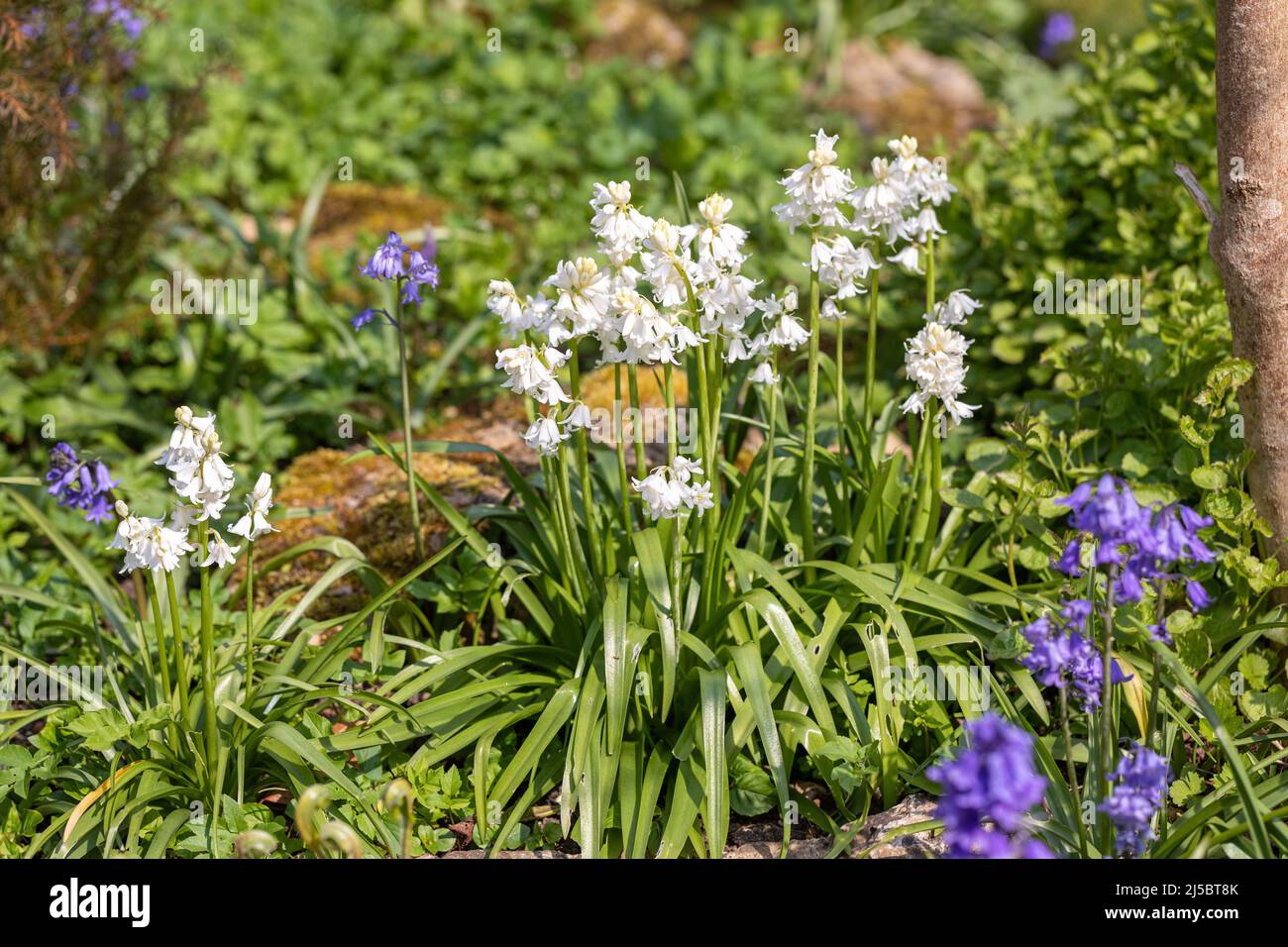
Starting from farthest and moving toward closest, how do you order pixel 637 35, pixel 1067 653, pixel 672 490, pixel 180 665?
1. pixel 637 35
2. pixel 180 665
3. pixel 672 490
4. pixel 1067 653

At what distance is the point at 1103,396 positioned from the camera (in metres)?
3.76

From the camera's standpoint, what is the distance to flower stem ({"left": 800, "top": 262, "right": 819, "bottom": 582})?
123 inches

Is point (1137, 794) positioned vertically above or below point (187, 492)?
below

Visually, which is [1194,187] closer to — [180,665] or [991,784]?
[991,784]

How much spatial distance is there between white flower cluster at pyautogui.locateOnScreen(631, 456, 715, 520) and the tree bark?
1.57 metres

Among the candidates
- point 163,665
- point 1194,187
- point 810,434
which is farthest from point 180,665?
point 1194,187

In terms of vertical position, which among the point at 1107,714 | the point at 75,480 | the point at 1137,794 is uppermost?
the point at 75,480

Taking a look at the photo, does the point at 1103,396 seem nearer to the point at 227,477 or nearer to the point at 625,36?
the point at 227,477

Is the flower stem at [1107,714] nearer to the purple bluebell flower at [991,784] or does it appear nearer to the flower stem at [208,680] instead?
the purple bluebell flower at [991,784]

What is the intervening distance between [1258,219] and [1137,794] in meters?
1.61

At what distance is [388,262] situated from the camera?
3.23m

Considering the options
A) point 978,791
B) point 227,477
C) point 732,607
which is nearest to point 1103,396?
point 732,607

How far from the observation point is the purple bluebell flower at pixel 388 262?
323cm
